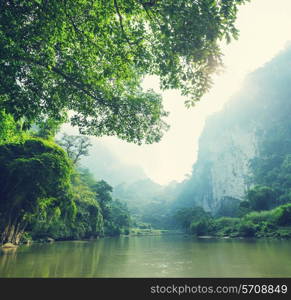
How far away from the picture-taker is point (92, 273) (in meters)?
6.79

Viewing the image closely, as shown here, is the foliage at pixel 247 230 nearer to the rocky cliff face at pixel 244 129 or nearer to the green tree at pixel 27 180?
the green tree at pixel 27 180

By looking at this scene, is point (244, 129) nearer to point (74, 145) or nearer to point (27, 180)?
point (74, 145)

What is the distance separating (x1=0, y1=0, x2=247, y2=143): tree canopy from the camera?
523 centimetres

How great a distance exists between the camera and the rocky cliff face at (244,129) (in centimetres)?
8750

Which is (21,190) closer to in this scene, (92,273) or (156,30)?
(92,273)

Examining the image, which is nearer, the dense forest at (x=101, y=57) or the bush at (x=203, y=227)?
the dense forest at (x=101, y=57)

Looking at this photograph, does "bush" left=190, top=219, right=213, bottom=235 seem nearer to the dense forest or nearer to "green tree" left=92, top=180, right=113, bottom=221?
"green tree" left=92, top=180, right=113, bottom=221

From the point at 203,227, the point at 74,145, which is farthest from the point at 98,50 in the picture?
the point at 203,227

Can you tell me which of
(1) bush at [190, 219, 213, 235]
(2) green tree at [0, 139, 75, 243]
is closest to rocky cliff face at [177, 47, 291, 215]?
(1) bush at [190, 219, 213, 235]

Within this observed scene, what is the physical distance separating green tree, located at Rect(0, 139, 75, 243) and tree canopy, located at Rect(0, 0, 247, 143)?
6.87m

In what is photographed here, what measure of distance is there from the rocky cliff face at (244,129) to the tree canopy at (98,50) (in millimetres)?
72731

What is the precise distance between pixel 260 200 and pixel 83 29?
140 feet

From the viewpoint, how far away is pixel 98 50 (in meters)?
6.66

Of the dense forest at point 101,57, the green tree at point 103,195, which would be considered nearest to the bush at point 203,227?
the green tree at point 103,195
